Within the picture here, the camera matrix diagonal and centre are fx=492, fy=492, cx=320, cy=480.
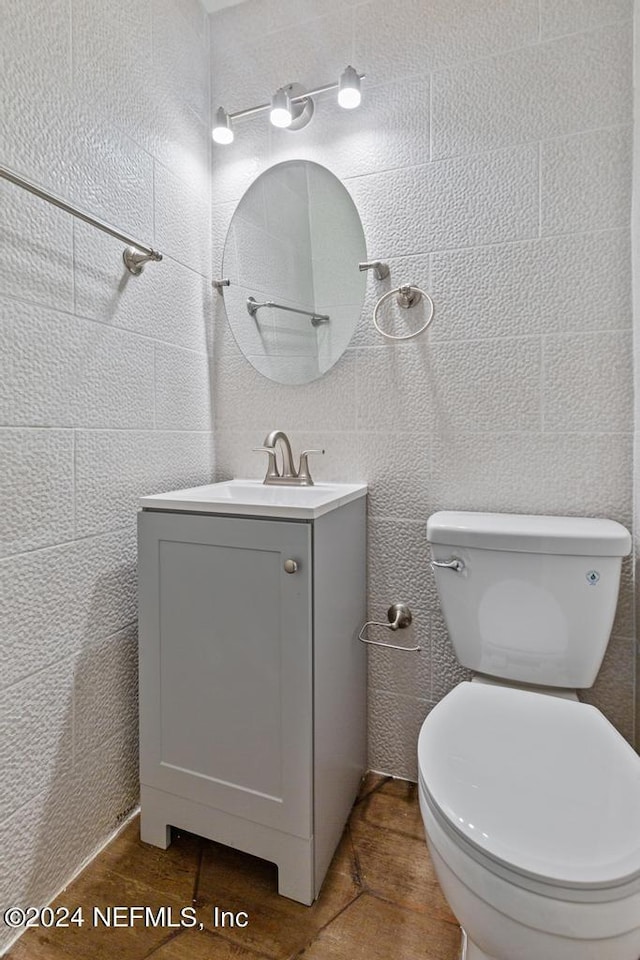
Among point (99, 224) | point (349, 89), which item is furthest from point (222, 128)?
point (99, 224)

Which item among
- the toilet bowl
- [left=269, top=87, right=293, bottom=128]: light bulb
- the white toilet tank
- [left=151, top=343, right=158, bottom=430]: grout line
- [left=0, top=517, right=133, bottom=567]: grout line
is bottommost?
the toilet bowl

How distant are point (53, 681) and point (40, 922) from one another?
Answer: 481mm

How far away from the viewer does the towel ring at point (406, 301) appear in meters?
1.37

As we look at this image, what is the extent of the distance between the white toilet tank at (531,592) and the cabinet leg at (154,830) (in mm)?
845

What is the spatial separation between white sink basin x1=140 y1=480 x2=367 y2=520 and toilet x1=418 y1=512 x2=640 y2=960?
0.28m

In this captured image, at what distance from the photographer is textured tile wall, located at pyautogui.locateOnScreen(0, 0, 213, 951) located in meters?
0.99

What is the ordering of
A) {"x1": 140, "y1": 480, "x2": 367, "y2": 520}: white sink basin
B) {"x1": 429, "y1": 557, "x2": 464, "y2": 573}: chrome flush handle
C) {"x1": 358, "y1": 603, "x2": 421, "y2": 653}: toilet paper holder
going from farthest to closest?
{"x1": 358, "y1": 603, "x2": 421, "y2": 653}: toilet paper holder < {"x1": 429, "y1": 557, "x2": 464, "y2": 573}: chrome flush handle < {"x1": 140, "y1": 480, "x2": 367, "y2": 520}: white sink basin

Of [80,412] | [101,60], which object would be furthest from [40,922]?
[101,60]

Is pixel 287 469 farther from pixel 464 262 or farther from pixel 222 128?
pixel 222 128

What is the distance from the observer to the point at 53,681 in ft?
3.55

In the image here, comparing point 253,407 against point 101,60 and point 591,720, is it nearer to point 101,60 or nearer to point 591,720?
point 101,60

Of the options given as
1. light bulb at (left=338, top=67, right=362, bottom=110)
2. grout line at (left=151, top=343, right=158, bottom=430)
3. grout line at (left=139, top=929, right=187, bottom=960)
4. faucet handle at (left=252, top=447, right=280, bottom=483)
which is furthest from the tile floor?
light bulb at (left=338, top=67, right=362, bottom=110)

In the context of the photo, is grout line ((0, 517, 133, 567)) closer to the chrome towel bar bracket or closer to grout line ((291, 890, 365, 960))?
the chrome towel bar bracket

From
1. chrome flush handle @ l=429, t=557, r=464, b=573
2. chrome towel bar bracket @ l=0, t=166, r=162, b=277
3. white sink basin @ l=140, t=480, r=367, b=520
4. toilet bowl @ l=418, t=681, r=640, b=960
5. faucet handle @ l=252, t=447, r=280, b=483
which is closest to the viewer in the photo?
toilet bowl @ l=418, t=681, r=640, b=960
